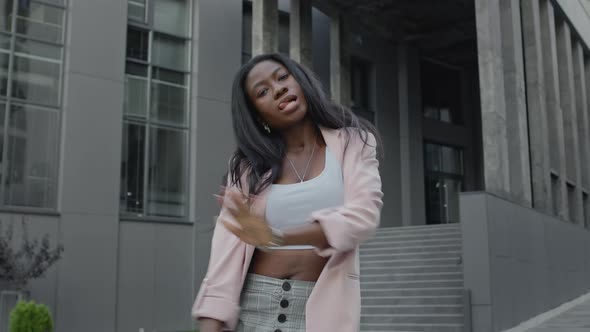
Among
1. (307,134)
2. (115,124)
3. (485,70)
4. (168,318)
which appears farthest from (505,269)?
(307,134)

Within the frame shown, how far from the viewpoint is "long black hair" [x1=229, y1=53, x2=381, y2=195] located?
1768 millimetres

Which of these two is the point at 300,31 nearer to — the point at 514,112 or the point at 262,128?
the point at 514,112

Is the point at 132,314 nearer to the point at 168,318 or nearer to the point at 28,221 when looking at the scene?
the point at 168,318

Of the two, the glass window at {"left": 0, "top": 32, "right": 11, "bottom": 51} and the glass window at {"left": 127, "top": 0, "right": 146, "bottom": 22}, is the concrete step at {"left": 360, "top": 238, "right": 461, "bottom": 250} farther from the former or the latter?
the glass window at {"left": 0, "top": 32, "right": 11, "bottom": 51}

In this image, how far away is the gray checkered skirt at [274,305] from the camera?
5.31 ft

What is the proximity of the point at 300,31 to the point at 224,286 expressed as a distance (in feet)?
57.8

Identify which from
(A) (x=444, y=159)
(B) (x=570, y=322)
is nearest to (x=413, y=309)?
(B) (x=570, y=322)

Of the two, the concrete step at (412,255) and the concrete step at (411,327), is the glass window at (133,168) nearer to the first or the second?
the concrete step at (412,255)

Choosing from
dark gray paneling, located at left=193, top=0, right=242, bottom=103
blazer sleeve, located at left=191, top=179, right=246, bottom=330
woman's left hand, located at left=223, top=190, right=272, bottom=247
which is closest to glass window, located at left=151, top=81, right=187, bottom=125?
dark gray paneling, located at left=193, top=0, right=242, bottom=103

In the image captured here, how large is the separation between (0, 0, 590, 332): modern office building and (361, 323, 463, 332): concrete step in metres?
0.45

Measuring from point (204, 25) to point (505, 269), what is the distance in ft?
35.7

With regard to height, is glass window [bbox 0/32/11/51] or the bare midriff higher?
glass window [bbox 0/32/11/51]

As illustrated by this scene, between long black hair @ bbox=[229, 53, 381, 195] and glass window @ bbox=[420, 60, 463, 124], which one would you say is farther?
glass window @ bbox=[420, 60, 463, 124]

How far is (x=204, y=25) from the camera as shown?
60.5 feet
